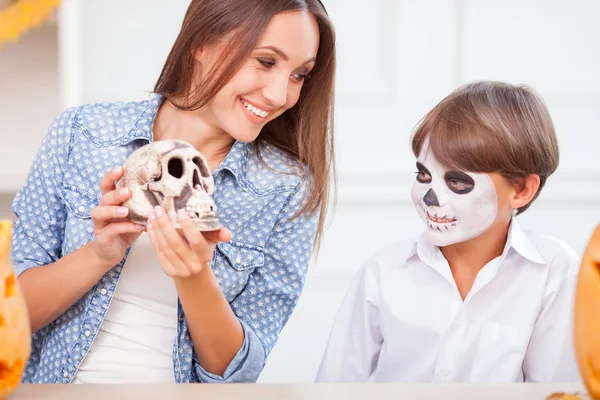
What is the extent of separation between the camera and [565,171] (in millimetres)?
2422

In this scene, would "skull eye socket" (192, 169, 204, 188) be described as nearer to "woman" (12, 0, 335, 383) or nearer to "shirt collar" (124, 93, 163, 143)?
"woman" (12, 0, 335, 383)

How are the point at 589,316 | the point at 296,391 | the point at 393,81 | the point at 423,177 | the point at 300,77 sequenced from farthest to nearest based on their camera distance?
the point at 393,81, the point at 423,177, the point at 300,77, the point at 296,391, the point at 589,316

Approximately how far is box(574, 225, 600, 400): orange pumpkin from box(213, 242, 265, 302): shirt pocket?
790 millimetres

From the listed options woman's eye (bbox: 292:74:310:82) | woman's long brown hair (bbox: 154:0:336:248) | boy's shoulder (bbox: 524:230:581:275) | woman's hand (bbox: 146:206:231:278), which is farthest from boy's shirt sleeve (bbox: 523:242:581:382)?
woman's hand (bbox: 146:206:231:278)

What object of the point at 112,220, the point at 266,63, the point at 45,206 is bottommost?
the point at 45,206

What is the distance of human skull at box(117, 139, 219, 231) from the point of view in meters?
0.91

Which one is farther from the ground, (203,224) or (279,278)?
(203,224)

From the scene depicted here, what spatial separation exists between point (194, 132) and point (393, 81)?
1.15m

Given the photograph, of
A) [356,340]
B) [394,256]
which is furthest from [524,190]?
[356,340]

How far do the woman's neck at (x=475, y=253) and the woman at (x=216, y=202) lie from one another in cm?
32

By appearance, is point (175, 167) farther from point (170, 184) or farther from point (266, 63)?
point (266, 63)

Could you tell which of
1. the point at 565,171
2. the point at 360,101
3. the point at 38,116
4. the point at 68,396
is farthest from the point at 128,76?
the point at 68,396

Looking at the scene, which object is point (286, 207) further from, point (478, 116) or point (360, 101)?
point (360, 101)

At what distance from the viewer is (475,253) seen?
5.05 ft
